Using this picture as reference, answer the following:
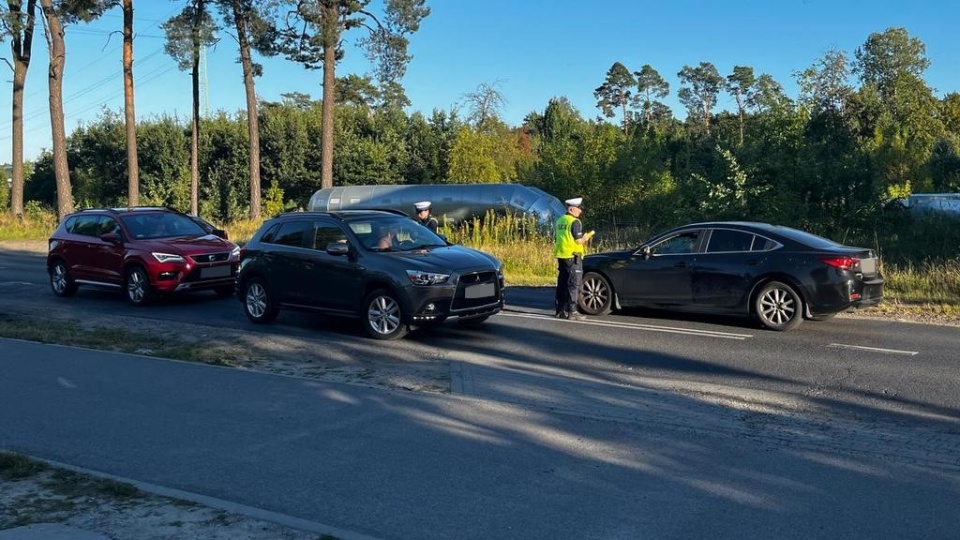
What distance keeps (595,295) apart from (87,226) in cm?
969

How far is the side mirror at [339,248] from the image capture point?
1175 centimetres

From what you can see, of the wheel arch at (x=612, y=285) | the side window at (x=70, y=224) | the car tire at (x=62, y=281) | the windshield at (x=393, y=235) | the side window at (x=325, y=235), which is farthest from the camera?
the side window at (x=70, y=224)

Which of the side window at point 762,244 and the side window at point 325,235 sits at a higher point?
the side window at point 325,235

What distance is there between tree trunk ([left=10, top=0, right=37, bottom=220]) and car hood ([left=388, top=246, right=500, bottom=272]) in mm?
32822

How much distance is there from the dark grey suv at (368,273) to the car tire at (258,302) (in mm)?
15

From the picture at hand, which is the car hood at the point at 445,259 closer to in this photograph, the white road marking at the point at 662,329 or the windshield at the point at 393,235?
the windshield at the point at 393,235

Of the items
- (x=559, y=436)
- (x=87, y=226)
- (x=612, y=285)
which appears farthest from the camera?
(x=87, y=226)

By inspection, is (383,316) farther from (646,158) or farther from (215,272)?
(646,158)

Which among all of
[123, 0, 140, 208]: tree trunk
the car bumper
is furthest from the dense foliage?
the car bumper

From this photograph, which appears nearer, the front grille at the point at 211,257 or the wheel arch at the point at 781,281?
the wheel arch at the point at 781,281

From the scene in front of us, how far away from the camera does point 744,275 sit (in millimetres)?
11836

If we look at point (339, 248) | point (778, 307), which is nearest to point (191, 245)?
point (339, 248)

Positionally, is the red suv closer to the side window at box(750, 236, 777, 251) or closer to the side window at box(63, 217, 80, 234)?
the side window at box(63, 217, 80, 234)

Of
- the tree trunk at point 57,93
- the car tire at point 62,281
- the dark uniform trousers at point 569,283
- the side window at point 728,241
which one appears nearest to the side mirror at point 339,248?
the dark uniform trousers at point 569,283
